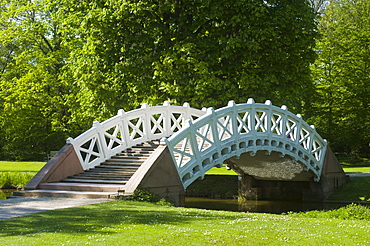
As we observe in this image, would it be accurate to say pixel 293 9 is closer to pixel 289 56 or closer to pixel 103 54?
pixel 289 56

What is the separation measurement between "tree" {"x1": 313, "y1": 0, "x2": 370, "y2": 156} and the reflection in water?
57.6ft

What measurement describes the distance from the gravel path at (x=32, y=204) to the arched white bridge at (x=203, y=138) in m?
3.23

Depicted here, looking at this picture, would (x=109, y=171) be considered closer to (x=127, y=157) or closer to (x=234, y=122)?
(x=127, y=157)

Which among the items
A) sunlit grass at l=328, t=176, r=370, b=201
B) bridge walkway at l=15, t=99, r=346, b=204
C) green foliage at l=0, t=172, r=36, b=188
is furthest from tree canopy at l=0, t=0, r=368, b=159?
sunlit grass at l=328, t=176, r=370, b=201

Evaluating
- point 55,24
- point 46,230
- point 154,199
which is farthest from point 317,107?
point 46,230

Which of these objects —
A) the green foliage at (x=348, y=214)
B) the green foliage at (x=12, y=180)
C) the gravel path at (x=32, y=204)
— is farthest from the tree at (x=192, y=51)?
the gravel path at (x=32, y=204)

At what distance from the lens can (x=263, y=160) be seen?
76.6ft

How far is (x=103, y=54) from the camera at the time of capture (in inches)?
1040

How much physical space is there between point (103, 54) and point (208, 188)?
858cm

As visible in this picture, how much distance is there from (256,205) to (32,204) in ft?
44.0

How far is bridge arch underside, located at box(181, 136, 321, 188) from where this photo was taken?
689 inches

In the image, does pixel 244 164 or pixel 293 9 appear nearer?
pixel 244 164

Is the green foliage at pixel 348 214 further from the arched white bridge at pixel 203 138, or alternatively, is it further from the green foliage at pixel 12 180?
the green foliage at pixel 12 180

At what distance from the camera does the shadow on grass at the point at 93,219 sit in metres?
8.46
